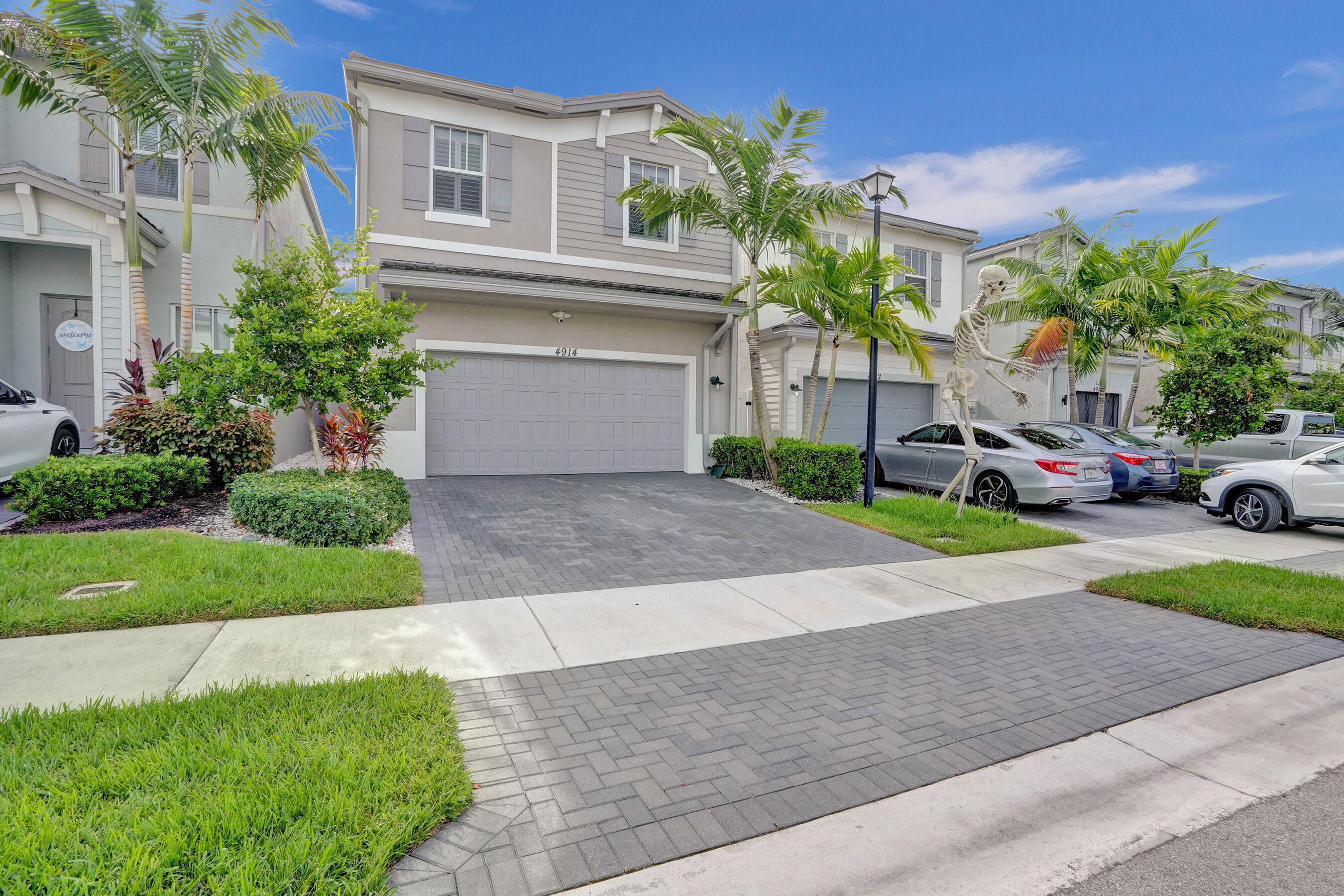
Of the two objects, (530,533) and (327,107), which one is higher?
(327,107)

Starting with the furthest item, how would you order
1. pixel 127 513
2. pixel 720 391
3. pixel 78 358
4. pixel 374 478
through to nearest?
pixel 720 391 < pixel 78 358 < pixel 374 478 < pixel 127 513

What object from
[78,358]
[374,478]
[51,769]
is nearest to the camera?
[51,769]

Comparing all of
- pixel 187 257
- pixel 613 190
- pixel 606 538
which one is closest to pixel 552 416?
pixel 613 190

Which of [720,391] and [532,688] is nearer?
[532,688]

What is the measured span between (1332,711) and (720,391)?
11.2m

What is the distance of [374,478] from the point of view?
862 cm

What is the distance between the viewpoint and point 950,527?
8.93m

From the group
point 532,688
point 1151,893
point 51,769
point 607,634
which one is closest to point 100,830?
point 51,769

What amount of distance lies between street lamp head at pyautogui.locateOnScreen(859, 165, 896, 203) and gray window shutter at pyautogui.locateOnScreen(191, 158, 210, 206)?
11376 millimetres

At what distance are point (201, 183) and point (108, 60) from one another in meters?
4.08

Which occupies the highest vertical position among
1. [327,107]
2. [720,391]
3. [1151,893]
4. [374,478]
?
[327,107]

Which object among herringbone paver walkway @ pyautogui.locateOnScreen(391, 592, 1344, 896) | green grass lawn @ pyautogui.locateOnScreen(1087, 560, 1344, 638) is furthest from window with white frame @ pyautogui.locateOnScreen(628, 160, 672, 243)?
herringbone paver walkway @ pyautogui.locateOnScreen(391, 592, 1344, 896)

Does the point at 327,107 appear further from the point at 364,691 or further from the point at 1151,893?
the point at 1151,893

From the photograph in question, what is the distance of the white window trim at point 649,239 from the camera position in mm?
13414
